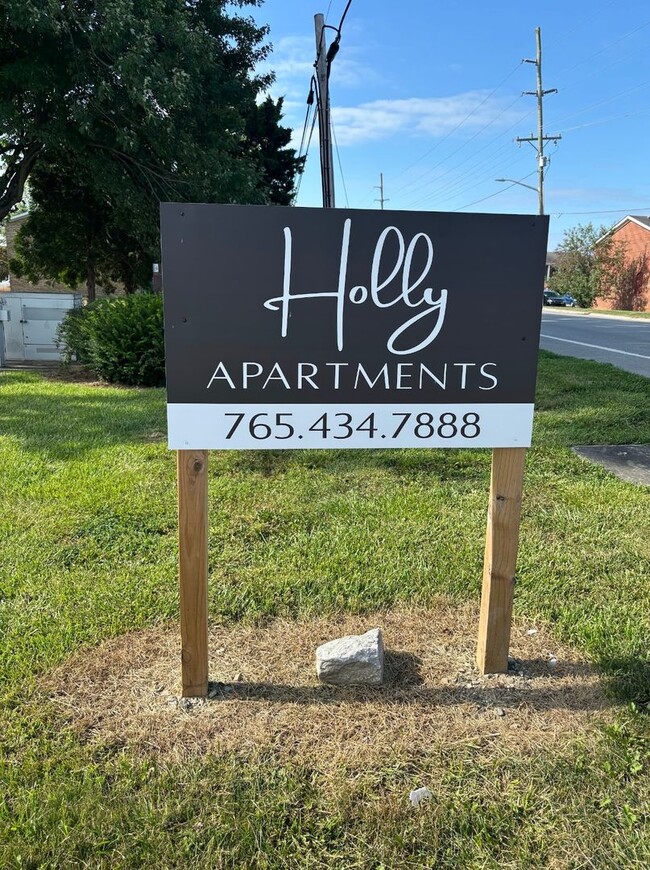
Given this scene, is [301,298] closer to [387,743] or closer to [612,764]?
[387,743]

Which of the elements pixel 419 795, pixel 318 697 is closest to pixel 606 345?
pixel 318 697

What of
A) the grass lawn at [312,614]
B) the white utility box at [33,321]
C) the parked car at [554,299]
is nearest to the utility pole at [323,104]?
the white utility box at [33,321]

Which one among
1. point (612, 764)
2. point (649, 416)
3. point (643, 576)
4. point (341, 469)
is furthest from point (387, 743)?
point (649, 416)

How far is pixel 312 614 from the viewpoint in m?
2.85

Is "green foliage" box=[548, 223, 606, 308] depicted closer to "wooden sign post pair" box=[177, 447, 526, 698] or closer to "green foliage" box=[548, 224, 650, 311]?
"green foliage" box=[548, 224, 650, 311]

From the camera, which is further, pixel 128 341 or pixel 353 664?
pixel 128 341

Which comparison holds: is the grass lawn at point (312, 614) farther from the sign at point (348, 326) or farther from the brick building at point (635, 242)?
the brick building at point (635, 242)

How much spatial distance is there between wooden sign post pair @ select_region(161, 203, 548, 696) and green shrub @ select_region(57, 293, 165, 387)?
22.5 ft

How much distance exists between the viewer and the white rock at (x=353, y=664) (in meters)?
2.37

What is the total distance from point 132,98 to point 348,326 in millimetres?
9525

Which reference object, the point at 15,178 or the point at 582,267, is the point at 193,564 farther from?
the point at 582,267

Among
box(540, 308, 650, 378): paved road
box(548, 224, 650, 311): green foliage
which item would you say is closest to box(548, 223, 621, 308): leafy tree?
box(548, 224, 650, 311): green foliage

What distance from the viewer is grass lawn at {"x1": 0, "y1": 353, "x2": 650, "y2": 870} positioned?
1734 mm

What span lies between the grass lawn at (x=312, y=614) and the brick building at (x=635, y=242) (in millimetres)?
38735
